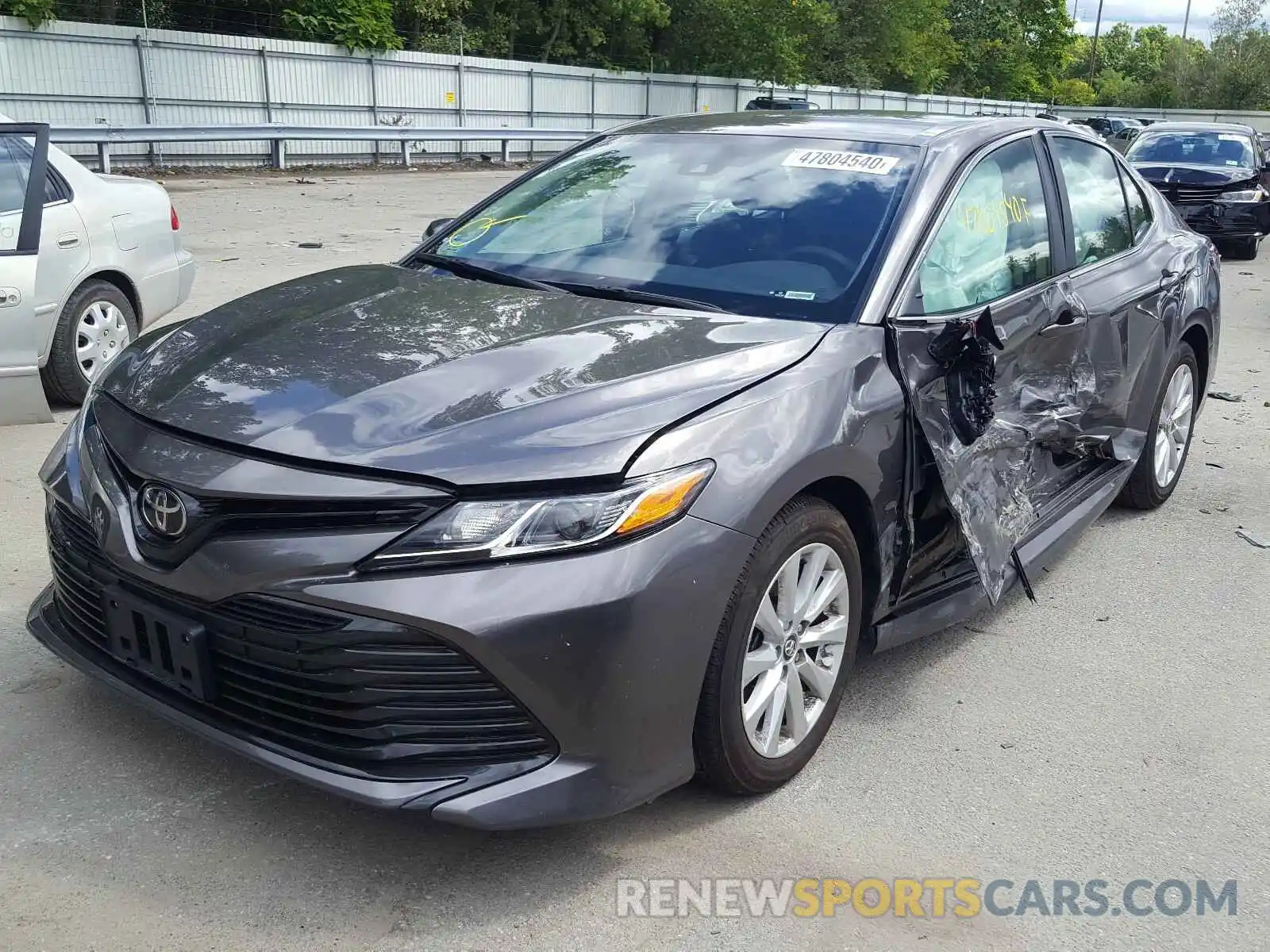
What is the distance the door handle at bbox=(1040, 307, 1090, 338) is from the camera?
3.97 meters

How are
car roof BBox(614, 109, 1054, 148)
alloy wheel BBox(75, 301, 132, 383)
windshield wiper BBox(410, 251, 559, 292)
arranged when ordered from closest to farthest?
1. windshield wiper BBox(410, 251, 559, 292)
2. car roof BBox(614, 109, 1054, 148)
3. alloy wheel BBox(75, 301, 132, 383)

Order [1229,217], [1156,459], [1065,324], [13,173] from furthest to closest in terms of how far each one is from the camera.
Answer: [1229,217]
[13,173]
[1156,459]
[1065,324]

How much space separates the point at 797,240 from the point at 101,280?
449 centimetres

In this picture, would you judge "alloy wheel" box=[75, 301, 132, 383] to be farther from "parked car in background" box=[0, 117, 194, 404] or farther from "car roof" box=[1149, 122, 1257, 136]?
"car roof" box=[1149, 122, 1257, 136]

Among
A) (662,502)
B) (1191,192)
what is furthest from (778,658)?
(1191,192)

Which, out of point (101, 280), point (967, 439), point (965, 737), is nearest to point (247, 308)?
point (967, 439)

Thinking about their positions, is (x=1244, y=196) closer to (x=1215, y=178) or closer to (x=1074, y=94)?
(x=1215, y=178)

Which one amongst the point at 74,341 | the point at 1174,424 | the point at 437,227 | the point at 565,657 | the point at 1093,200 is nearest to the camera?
the point at 565,657

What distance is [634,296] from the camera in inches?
139

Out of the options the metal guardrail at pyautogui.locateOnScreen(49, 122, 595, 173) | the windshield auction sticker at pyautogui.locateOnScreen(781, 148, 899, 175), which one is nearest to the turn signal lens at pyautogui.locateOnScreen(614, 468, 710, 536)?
the windshield auction sticker at pyautogui.locateOnScreen(781, 148, 899, 175)

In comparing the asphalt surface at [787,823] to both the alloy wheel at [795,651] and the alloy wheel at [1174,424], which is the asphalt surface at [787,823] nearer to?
the alloy wheel at [795,651]

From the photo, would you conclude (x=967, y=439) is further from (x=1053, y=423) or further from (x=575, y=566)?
(x=575, y=566)

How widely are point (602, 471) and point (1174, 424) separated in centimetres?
387

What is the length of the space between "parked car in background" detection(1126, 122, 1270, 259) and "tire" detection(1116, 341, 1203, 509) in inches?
387
